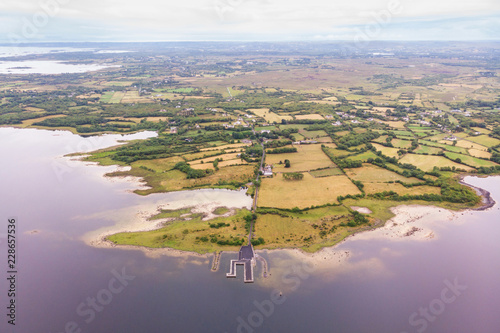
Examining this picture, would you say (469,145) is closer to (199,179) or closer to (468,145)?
(468,145)

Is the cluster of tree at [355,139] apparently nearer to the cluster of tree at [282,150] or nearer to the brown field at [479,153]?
the cluster of tree at [282,150]

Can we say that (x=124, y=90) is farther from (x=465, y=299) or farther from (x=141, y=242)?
(x=465, y=299)

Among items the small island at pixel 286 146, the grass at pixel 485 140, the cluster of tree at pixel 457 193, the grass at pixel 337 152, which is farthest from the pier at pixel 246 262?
the grass at pixel 485 140

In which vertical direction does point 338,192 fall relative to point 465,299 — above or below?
above

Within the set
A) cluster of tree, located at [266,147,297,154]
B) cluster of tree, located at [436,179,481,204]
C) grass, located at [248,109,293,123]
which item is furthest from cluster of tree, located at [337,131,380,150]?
grass, located at [248,109,293,123]

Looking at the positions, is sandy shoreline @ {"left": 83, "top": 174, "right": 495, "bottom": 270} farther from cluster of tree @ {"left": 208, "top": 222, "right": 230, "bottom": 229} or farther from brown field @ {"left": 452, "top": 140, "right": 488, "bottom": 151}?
brown field @ {"left": 452, "top": 140, "right": 488, "bottom": 151}

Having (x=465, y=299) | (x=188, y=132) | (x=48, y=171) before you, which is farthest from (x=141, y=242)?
(x=188, y=132)
